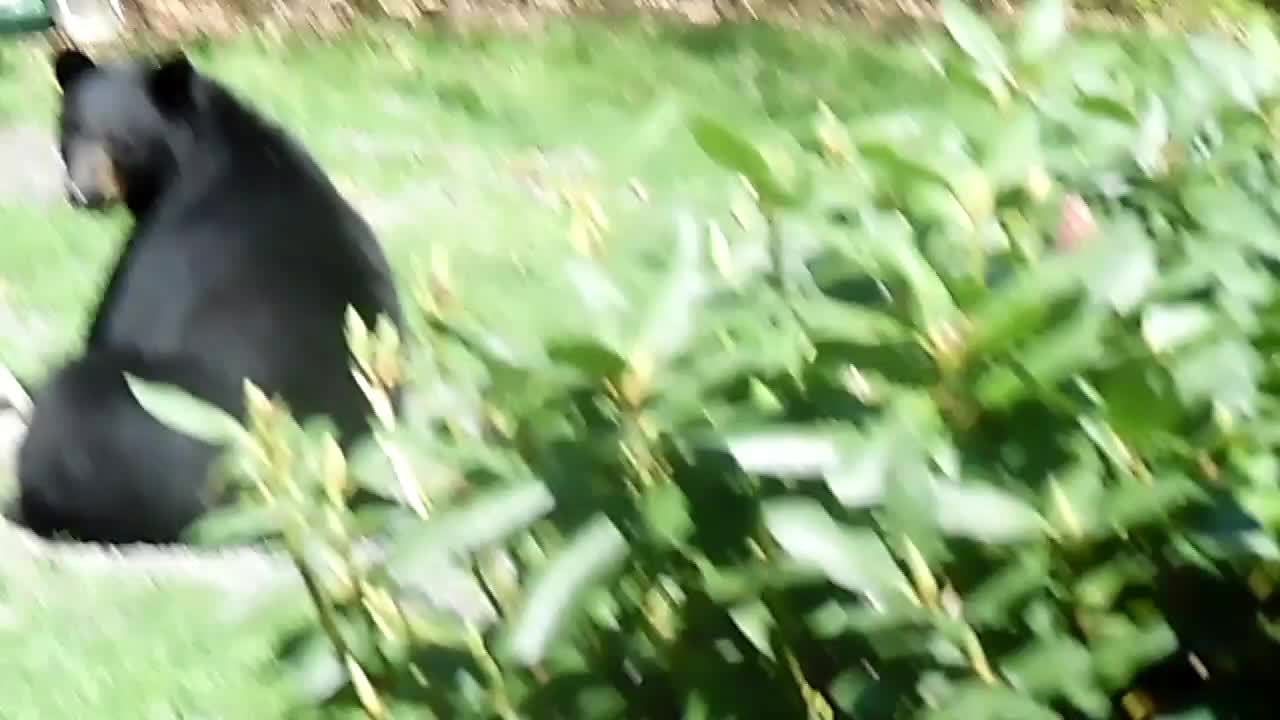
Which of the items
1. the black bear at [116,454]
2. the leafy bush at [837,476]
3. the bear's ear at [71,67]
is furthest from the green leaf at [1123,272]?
the bear's ear at [71,67]

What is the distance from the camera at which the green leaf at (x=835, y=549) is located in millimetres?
870

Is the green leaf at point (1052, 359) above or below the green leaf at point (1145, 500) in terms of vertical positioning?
above

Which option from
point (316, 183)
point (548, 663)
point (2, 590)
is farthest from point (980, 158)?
point (2, 590)

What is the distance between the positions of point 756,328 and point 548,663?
247mm

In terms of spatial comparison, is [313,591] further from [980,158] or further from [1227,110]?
[1227,110]

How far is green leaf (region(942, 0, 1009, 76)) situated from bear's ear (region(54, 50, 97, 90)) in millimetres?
2286

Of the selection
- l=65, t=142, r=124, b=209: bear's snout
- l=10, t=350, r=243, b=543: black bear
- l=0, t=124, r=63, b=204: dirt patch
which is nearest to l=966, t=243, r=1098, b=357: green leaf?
l=10, t=350, r=243, b=543: black bear

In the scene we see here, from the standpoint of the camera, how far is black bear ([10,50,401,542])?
2402 millimetres

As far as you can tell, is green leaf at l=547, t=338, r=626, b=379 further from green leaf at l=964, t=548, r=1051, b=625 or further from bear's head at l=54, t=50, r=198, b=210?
bear's head at l=54, t=50, r=198, b=210

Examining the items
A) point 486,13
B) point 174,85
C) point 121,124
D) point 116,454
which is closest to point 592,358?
point 116,454

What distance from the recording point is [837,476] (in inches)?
34.4

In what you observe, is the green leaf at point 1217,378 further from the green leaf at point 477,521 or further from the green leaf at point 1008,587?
the green leaf at point 477,521

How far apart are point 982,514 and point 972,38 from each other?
0.43 metres

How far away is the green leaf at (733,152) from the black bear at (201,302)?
127 cm
